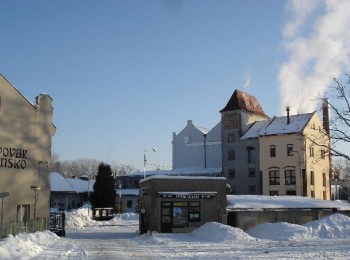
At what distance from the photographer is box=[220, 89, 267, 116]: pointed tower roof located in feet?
242

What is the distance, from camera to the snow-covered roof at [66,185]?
8044cm

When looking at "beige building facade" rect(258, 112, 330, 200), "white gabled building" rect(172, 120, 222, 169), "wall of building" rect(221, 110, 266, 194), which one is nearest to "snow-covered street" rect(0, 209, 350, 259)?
"beige building facade" rect(258, 112, 330, 200)

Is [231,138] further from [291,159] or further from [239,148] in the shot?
[291,159]

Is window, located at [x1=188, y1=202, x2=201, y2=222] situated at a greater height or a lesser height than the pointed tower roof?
lesser

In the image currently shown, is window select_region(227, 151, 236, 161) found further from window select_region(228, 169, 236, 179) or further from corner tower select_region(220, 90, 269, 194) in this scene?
window select_region(228, 169, 236, 179)

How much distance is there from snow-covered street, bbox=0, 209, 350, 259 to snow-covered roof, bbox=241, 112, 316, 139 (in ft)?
104

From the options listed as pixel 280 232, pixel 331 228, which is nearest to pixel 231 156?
pixel 331 228

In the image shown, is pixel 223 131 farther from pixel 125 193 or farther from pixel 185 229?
pixel 185 229

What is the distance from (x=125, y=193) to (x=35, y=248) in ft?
211

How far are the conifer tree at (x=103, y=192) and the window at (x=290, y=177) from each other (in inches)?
935

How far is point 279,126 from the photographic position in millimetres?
70188

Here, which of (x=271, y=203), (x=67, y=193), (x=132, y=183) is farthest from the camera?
(x=132, y=183)

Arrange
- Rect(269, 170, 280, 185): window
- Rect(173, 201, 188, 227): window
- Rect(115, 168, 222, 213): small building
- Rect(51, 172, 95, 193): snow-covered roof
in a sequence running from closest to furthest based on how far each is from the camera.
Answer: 1. Rect(173, 201, 188, 227): window
2. Rect(269, 170, 280, 185): window
3. Rect(115, 168, 222, 213): small building
4. Rect(51, 172, 95, 193): snow-covered roof

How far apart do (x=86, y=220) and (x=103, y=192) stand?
436 inches
